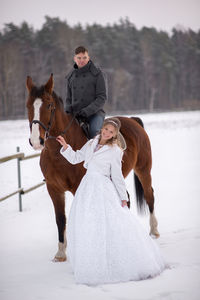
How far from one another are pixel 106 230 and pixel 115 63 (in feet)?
96.1

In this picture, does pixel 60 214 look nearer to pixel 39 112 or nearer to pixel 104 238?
pixel 104 238

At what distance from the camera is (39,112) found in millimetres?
3240

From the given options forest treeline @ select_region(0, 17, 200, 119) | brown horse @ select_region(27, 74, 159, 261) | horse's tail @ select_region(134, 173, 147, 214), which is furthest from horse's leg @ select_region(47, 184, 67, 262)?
forest treeline @ select_region(0, 17, 200, 119)

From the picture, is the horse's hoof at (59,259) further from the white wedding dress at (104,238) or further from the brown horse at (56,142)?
the white wedding dress at (104,238)

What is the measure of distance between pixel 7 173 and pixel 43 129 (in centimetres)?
666

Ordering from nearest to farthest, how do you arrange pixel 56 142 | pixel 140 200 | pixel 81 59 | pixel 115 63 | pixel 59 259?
1. pixel 56 142
2. pixel 59 259
3. pixel 81 59
4. pixel 140 200
5. pixel 115 63

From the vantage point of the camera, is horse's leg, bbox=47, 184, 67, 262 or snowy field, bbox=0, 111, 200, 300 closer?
snowy field, bbox=0, 111, 200, 300

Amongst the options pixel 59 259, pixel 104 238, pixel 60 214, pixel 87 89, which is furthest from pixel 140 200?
pixel 104 238

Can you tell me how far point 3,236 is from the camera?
190 inches

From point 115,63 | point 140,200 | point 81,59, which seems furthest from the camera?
point 115,63

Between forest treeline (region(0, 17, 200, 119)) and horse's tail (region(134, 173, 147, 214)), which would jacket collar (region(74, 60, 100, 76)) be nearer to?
horse's tail (region(134, 173, 147, 214))

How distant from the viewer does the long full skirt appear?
2.94 metres

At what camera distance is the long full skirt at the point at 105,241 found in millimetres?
2943

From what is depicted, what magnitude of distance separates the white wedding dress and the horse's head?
56 cm
